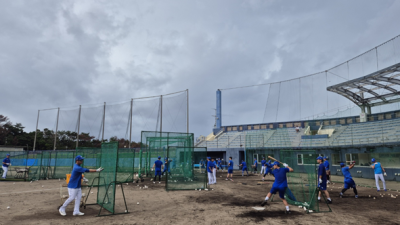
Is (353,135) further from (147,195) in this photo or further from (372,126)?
(147,195)

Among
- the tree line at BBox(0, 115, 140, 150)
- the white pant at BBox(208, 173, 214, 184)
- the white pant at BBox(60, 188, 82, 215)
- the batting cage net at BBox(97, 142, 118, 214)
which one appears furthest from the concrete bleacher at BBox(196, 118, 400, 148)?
the tree line at BBox(0, 115, 140, 150)

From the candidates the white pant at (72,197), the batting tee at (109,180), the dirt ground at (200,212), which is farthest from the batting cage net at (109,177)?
the white pant at (72,197)

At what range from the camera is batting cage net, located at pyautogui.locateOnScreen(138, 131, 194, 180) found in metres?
17.5

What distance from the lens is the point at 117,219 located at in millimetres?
6793

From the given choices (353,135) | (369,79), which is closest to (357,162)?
(353,135)

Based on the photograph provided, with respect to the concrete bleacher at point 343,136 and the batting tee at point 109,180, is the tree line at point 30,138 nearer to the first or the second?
the concrete bleacher at point 343,136

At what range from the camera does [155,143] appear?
1819 centimetres

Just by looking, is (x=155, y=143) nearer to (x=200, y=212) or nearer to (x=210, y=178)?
(x=210, y=178)

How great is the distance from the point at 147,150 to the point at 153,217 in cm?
1146

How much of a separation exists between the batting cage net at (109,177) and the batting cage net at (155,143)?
28.2 ft

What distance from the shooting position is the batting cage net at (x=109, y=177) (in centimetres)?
738

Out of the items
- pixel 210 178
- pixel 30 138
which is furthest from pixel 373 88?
pixel 30 138

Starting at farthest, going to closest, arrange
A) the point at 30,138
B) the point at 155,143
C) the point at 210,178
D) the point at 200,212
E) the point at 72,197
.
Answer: the point at 30,138 < the point at 155,143 < the point at 210,178 < the point at 200,212 < the point at 72,197

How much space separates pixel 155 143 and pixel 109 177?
34.5 feet
